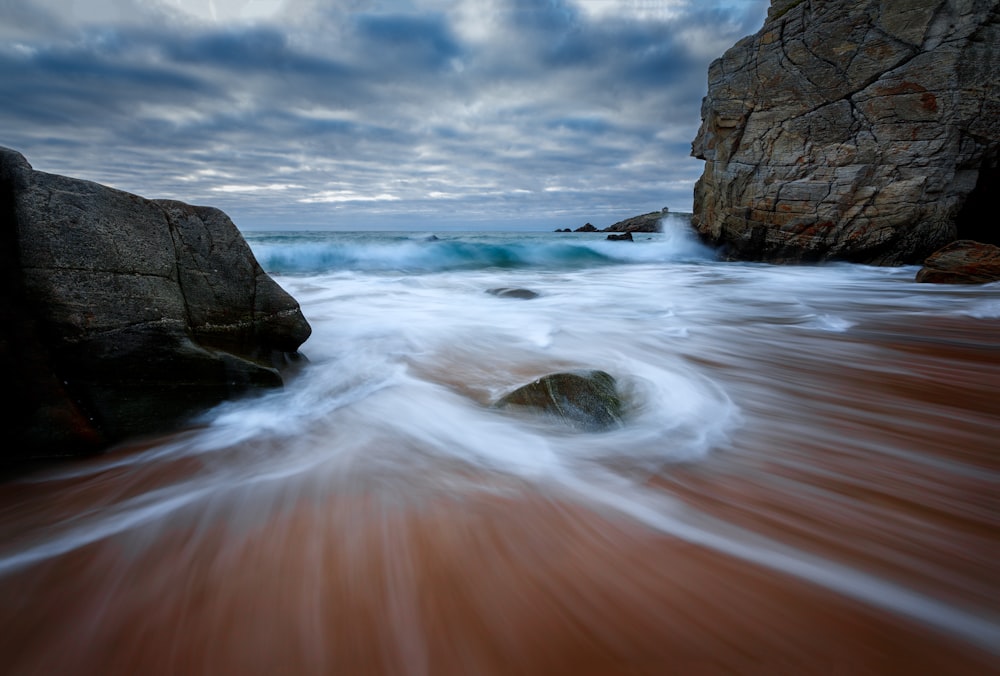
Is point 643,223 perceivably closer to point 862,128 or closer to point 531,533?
point 862,128

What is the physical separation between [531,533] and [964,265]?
10512 mm

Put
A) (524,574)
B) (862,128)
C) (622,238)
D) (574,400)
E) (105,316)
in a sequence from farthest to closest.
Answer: (622,238) → (862,128) → (574,400) → (105,316) → (524,574)

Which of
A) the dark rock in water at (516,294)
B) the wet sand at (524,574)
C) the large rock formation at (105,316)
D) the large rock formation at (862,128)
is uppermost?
the large rock formation at (862,128)

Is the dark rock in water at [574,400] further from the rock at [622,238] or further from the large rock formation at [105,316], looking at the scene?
the rock at [622,238]

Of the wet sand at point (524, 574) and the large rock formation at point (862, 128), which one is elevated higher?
the large rock formation at point (862, 128)

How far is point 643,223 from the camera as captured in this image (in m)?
58.2

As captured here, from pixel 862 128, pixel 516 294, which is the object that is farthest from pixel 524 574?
pixel 862 128

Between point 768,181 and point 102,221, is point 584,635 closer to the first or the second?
point 102,221

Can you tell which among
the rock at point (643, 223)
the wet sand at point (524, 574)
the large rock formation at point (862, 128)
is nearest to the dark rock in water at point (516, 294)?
the wet sand at point (524, 574)

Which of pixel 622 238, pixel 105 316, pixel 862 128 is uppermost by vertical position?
pixel 862 128

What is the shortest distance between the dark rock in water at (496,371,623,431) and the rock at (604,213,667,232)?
183 ft

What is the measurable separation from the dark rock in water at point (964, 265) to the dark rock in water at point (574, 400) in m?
8.90

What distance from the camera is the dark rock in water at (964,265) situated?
7734mm

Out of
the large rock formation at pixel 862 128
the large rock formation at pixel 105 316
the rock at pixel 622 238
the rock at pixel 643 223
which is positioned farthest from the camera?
the rock at pixel 643 223
